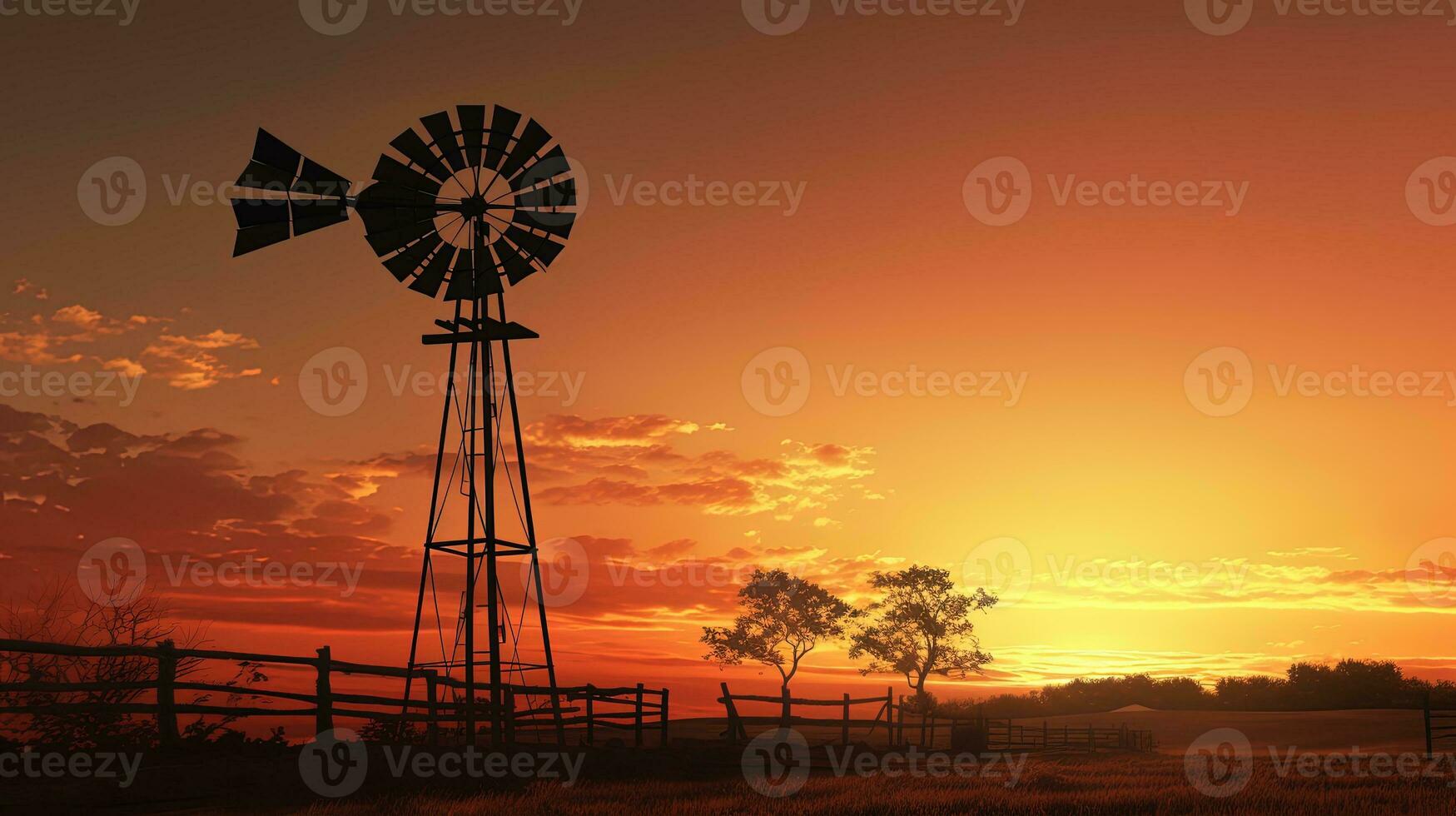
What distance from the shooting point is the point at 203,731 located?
63.6ft

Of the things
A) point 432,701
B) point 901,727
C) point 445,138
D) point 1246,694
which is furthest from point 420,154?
point 1246,694

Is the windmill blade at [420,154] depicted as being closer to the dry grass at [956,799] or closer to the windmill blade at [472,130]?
the windmill blade at [472,130]

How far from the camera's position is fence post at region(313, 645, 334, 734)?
1955 cm

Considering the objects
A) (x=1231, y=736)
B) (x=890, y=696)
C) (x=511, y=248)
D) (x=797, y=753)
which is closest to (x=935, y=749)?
(x=890, y=696)

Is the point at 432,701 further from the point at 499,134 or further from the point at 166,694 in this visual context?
the point at 499,134

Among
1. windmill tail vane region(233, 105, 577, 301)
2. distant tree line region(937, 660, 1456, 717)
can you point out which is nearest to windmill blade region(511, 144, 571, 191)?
windmill tail vane region(233, 105, 577, 301)

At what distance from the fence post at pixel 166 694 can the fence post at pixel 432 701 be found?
17.4 ft

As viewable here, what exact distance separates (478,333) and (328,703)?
972cm

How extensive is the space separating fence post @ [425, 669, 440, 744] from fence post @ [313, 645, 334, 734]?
3.04 m

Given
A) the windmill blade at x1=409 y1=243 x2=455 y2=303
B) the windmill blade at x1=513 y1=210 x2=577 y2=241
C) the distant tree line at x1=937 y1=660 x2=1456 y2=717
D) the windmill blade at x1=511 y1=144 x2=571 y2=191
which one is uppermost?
the windmill blade at x1=511 y1=144 x2=571 y2=191

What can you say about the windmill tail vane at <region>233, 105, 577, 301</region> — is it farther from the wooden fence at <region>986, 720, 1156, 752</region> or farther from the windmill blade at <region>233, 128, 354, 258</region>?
the wooden fence at <region>986, 720, 1156, 752</region>

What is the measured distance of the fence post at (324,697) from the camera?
770 inches

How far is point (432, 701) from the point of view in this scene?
23.1 m

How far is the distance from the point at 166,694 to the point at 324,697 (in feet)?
8.33
